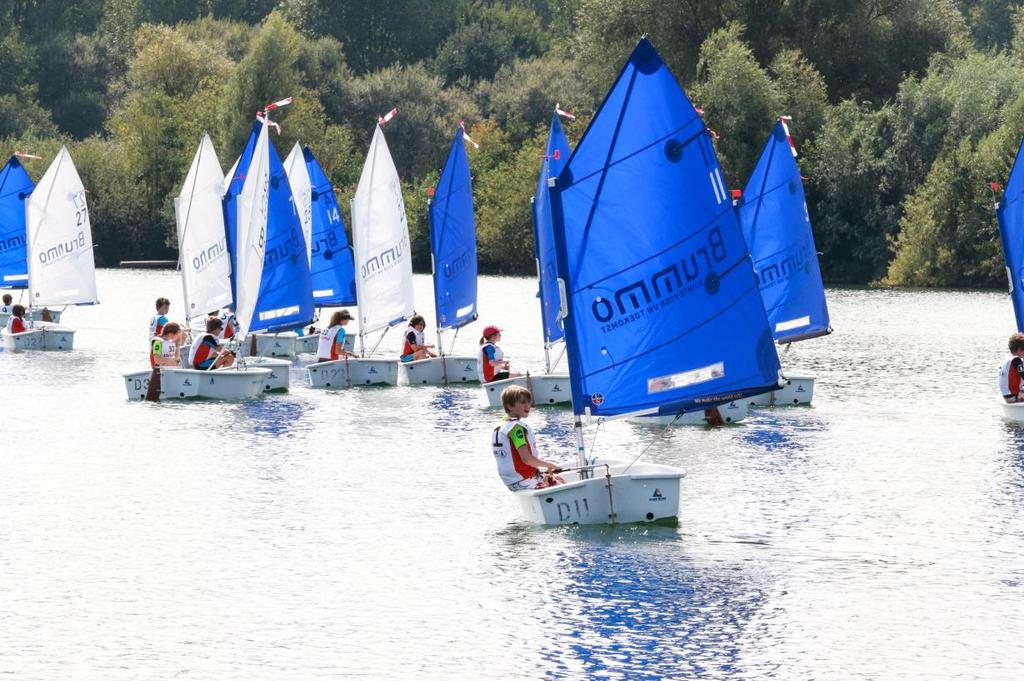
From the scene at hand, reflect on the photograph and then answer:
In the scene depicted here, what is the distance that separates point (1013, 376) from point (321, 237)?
85.1 ft

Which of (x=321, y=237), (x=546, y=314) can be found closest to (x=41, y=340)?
(x=321, y=237)

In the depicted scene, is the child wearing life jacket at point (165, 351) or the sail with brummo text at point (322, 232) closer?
the child wearing life jacket at point (165, 351)

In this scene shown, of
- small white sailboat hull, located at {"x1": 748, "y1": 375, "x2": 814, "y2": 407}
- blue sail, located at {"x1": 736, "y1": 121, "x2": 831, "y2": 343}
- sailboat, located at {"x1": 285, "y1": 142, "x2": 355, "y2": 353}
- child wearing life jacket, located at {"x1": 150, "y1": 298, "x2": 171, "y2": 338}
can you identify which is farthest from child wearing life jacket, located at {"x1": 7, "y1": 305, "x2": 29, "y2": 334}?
small white sailboat hull, located at {"x1": 748, "y1": 375, "x2": 814, "y2": 407}

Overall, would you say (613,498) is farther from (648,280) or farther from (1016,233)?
(1016,233)

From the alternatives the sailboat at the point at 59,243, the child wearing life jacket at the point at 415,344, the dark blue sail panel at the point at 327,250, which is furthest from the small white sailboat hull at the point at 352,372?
the sailboat at the point at 59,243

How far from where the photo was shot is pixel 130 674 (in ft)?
53.8

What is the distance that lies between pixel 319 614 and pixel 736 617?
4.55 metres

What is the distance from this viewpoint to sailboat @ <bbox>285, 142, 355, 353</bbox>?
53094mm

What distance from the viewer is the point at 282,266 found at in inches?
1688

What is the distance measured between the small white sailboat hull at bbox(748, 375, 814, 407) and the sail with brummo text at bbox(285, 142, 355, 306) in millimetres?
18180

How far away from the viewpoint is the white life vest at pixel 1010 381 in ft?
107

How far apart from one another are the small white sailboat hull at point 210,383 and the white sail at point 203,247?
29.2ft

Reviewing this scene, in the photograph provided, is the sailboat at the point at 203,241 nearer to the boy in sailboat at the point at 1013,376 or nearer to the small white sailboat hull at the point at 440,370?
the small white sailboat hull at the point at 440,370

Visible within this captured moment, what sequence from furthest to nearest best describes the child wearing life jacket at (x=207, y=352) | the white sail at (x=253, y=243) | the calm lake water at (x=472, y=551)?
1. the white sail at (x=253, y=243)
2. the child wearing life jacket at (x=207, y=352)
3. the calm lake water at (x=472, y=551)
